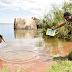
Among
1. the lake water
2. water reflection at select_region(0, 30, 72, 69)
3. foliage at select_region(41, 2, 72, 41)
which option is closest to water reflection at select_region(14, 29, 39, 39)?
foliage at select_region(41, 2, 72, 41)

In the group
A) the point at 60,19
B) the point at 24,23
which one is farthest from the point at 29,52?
the point at 24,23

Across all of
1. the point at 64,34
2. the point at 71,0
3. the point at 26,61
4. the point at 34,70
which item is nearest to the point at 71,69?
the point at 34,70

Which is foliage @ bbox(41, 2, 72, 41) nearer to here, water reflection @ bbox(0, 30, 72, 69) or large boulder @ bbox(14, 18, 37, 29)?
water reflection @ bbox(0, 30, 72, 69)

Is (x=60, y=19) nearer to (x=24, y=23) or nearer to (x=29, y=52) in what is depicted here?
(x=29, y=52)

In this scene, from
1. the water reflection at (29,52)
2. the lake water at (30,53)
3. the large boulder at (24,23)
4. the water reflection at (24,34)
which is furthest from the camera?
the large boulder at (24,23)

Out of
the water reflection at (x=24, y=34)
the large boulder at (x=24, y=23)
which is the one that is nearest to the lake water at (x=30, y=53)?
the water reflection at (x=24, y=34)

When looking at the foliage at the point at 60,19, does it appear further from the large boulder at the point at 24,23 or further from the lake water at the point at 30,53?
the large boulder at the point at 24,23

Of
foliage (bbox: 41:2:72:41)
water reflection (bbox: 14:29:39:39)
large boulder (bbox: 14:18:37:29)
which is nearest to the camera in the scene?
foliage (bbox: 41:2:72:41)

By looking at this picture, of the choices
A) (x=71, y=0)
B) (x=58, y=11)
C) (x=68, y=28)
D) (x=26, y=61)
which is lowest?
(x=26, y=61)

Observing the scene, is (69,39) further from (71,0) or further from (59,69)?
(59,69)

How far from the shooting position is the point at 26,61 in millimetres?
5270

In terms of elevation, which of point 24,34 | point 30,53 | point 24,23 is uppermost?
point 24,23

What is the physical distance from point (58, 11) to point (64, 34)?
173cm

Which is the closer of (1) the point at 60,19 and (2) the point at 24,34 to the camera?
(1) the point at 60,19
